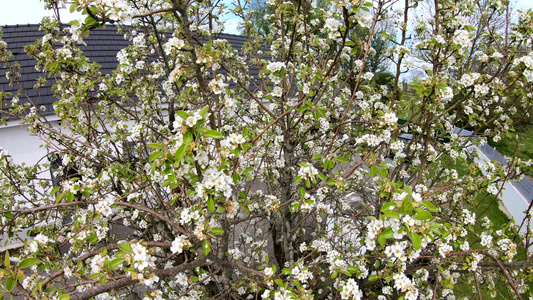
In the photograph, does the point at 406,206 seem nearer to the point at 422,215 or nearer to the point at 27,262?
the point at 422,215

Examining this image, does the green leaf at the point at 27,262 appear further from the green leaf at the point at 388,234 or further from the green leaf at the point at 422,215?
the green leaf at the point at 422,215

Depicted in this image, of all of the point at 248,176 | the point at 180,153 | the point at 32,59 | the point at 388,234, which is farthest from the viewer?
the point at 32,59

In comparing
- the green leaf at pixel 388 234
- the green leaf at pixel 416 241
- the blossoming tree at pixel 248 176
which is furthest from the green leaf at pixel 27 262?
the green leaf at pixel 416 241

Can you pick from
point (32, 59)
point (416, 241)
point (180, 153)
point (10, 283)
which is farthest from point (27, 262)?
point (32, 59)

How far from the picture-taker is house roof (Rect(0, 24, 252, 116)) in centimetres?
692

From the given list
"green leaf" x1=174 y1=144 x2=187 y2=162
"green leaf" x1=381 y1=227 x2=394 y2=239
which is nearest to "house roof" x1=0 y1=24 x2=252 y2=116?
"green leaf" x1=174 y1=144 x2=187 y2=162

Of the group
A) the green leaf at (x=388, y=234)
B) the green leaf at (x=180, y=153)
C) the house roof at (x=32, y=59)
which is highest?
the house roof at (x=32, y=59)

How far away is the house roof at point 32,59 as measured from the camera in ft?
22.7

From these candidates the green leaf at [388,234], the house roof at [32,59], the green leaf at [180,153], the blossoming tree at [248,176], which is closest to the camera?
the green leaf at [180,153]

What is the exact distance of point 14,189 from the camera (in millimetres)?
3197

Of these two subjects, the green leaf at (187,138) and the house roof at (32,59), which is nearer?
the green leaf at (187,138)

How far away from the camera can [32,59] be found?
7.53 meters

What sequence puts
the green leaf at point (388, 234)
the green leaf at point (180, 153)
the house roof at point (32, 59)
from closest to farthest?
the green leaf at point (180, 153), the green leaf at point (388, 234), the house roof at point (32, 59)

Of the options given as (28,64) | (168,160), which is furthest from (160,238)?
(28,64)
